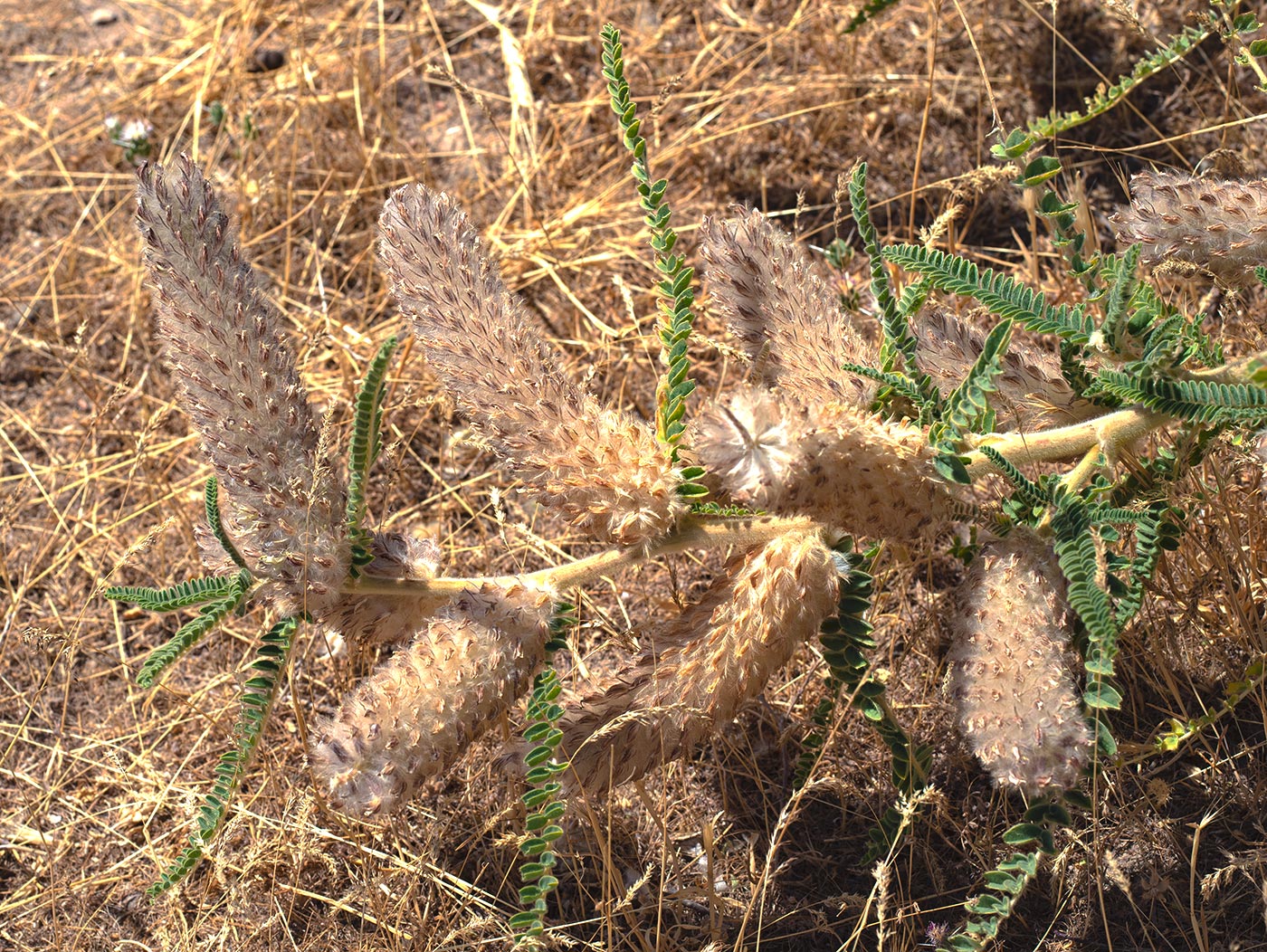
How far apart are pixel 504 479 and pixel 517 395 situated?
1.10 m

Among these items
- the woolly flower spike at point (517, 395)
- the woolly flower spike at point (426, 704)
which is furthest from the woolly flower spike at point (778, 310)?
the woolly flower spike at point (426, 704)

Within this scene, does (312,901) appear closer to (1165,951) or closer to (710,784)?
(710,784)

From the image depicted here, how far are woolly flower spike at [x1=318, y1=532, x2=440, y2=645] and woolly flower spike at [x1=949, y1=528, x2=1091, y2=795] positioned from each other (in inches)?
29.1

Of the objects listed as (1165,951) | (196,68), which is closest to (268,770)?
(1165,951)

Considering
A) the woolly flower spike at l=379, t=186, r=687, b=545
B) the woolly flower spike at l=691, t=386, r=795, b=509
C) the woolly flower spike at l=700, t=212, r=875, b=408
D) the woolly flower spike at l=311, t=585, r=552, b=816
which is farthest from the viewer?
the woolly flower spike at l=700, t=212, r=875, b=408

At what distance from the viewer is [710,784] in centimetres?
221

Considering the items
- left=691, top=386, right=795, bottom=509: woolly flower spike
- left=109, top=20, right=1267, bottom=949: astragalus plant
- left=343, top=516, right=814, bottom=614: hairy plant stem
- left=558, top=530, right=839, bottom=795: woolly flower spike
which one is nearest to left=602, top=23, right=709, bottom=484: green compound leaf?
left=109, top=20, right=1267, bottom=949: astragalus plant

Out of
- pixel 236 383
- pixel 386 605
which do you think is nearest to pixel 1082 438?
pixel 386 605

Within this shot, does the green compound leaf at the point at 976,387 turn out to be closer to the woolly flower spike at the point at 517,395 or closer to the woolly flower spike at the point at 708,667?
the woolly flower spike at the point at 708,667

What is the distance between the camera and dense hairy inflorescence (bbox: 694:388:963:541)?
1.30 metres

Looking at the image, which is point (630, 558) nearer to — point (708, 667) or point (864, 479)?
point (708, 667)

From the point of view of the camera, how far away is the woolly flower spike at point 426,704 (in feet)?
4.66

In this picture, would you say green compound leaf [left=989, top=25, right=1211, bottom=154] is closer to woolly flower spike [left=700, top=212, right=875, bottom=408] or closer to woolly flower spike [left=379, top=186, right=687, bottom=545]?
woolly flower spike [left=700, top=212, right=875, bottom=408]

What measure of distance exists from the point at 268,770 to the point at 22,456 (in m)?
1.18
